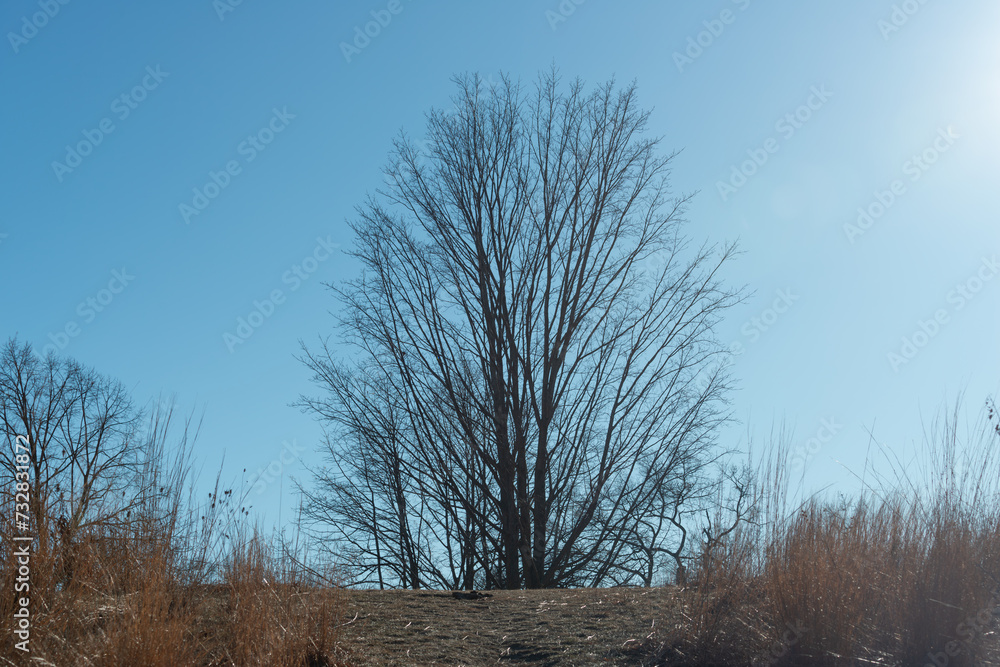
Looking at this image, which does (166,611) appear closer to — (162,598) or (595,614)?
(162,598)

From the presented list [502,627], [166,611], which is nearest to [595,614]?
[502,627]

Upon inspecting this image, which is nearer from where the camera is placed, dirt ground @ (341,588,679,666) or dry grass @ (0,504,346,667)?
dry grass @ (0,504,346,667)

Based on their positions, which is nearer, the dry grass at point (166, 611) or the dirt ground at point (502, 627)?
the dry grass at point (166, 611)

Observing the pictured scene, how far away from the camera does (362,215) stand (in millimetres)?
11000

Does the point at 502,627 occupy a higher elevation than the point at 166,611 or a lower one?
lower

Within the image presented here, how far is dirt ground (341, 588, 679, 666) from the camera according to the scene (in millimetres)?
3738

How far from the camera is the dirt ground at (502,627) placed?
374 cm

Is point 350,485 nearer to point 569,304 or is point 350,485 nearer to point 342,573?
point 569,304

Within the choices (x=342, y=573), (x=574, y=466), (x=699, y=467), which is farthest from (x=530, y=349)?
(x=342, y=573)

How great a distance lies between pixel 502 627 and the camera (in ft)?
14.5

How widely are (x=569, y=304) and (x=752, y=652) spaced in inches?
290

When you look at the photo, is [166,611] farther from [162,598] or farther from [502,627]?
[502,627]

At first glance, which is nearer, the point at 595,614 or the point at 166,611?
the point at 166,611

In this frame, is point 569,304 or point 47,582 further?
point 569,304
